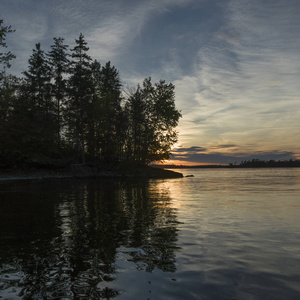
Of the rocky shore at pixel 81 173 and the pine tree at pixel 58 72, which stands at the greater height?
the pine tree at pixel 58 72

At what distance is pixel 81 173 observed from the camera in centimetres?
4438

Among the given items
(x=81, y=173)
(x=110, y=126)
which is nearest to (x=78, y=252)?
(x=81, y=173)

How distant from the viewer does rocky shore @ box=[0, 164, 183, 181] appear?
4069cm

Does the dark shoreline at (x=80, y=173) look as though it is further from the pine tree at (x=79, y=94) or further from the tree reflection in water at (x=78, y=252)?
the tree reflection in water at (x=78, y=252)

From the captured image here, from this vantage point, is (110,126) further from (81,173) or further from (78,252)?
(78,252)

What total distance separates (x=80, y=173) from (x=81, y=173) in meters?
0.17

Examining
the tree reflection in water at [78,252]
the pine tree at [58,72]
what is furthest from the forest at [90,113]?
the tree reflection in water at [78,252]

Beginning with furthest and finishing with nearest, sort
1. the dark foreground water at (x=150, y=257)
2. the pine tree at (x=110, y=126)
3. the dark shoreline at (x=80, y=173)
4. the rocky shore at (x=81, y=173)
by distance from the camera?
the pine tree at (x=110, y=126) < the rocky shore at (x=81, y=173) < the dark shoreline at (x=80, y=173) < the dark foreground water at (x=150, y=257)

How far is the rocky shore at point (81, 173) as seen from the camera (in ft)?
133

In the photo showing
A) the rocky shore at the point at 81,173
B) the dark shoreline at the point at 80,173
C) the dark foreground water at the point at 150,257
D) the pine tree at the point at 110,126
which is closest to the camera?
the dark foreground water at the point at 150,257

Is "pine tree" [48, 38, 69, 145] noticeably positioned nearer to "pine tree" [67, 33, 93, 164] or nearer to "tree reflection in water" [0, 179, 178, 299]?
"pine tree" [67, 33, 93, 164]

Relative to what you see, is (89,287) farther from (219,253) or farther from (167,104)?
(167,104)

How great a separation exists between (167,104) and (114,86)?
49.7 feet

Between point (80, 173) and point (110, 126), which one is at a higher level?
point (110, 126)
